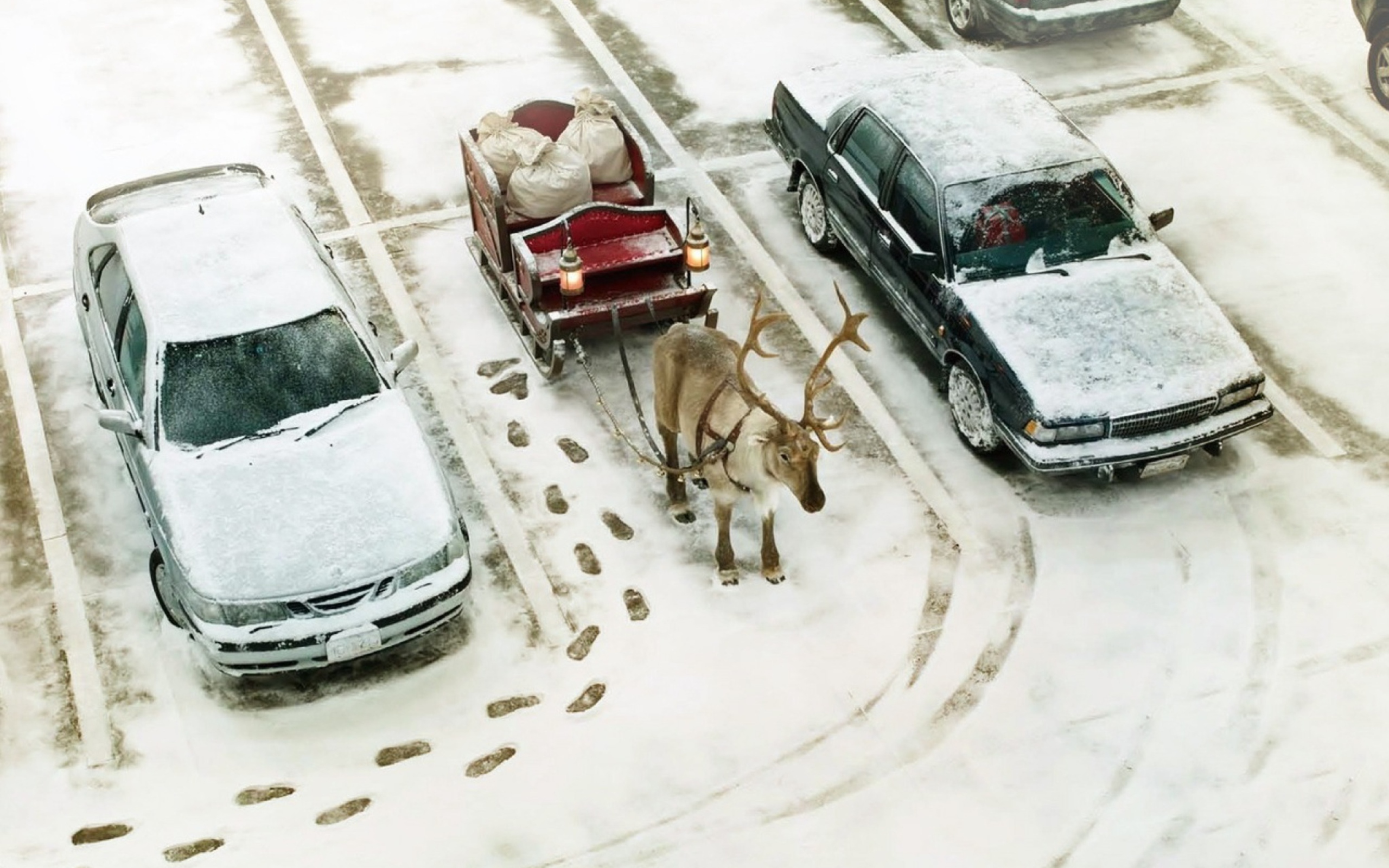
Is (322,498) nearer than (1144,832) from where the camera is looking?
No

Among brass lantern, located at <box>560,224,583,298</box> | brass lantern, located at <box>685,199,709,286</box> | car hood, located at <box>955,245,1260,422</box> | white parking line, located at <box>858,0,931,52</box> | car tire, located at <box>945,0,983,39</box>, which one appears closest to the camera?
car hood, located at <box>955,245,1260,422</box>

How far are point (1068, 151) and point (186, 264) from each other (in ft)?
20.9

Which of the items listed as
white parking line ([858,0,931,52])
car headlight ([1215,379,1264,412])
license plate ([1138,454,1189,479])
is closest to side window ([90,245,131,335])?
license plate ([1138,454,1189,479])

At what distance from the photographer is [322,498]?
26.5 ft

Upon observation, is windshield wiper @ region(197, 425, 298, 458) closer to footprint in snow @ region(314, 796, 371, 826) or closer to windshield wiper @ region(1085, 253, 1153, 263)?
footprint in snow @ region(314, 796, 371, 826)

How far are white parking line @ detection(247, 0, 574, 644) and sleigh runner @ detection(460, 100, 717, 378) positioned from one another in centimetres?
78

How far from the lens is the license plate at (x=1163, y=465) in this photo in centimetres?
926

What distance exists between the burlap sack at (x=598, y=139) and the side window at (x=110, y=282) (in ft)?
11.2

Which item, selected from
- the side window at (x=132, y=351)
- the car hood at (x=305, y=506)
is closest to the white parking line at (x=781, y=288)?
the car hood at (x=305, y=506)

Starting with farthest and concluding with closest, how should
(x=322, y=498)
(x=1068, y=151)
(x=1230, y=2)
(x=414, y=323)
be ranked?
(x=1230, y=2) → (x=414, y=323) → (x=1068, y=151) → (x=322, y=498)

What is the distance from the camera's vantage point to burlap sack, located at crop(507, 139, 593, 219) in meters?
10.3

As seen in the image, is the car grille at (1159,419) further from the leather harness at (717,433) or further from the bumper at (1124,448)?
the leather harness at (717,433)

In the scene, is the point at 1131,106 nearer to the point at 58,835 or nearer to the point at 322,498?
the point at 322,498

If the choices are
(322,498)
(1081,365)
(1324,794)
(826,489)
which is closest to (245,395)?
(322,498)
